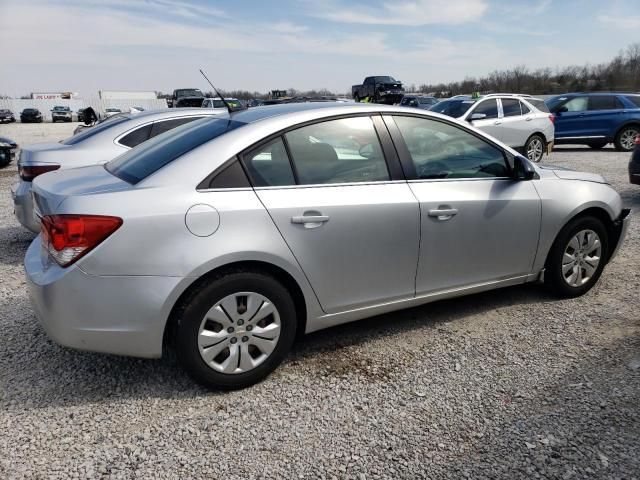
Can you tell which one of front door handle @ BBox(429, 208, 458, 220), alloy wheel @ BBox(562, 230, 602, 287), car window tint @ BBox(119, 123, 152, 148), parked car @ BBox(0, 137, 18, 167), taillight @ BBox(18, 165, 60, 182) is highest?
car window tint @ BBox(119, 123, 152, 148)

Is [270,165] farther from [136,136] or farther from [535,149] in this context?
[535,149]

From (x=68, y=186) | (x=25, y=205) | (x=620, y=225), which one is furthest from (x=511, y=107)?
(x=68, y=186)

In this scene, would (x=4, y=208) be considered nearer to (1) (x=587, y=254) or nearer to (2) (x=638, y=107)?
(1) (x=587, y=254)

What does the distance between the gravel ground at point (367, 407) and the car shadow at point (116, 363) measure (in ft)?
0.04

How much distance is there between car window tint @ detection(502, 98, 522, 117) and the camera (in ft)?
40.0

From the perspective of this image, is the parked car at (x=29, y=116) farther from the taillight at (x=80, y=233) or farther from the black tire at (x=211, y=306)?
the black tire at (x=211, y=306)

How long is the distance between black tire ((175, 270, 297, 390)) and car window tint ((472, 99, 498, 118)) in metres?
10.3

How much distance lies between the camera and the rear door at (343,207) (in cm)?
297

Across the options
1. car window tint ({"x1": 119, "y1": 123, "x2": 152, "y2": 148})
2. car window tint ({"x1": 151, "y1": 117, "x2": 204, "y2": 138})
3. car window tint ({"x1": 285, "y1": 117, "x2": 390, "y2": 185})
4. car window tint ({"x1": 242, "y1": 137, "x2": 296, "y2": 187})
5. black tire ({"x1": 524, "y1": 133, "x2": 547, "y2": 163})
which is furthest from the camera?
black tire ({"x1": 524, "y1": 133, "x2": 547, "y2": 163})

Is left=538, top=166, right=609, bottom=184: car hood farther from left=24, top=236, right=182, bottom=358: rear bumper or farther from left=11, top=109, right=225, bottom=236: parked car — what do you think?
left=11, top=109, right=225, bottom=236: parked car

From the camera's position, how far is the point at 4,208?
794 cm

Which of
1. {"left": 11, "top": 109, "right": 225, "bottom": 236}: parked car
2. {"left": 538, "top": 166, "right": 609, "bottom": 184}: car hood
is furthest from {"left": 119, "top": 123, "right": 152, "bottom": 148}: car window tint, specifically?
{"left": 538, "top": 166, "right": 609, "bottom": 184}: car hood

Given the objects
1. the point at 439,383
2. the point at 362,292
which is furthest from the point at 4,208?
the point at 439,383

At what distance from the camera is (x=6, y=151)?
13.0 meters
